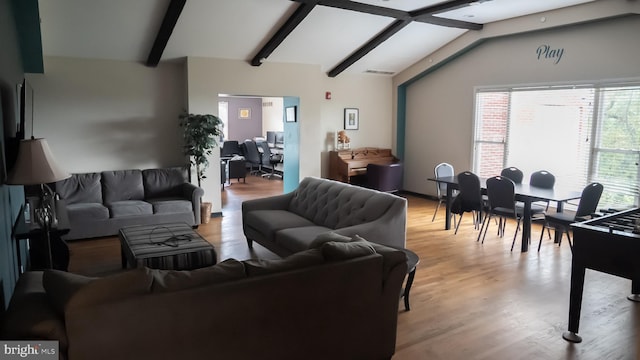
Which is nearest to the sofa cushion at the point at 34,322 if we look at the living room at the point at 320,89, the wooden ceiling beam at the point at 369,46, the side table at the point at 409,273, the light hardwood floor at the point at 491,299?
the light hardwood floor at the point at 491,299

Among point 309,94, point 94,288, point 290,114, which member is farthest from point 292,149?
point 94,288

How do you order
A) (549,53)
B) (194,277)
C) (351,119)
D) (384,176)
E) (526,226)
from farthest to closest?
(351,119)
(384,176)
(549,53)
(526,226)
(194,277)

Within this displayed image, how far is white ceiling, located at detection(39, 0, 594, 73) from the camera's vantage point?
5363 mm

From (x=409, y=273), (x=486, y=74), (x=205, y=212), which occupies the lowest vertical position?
(x=205, y=212)

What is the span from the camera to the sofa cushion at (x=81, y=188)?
232 inches

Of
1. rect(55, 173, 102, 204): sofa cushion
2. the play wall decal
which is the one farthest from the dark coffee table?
the play wall decal

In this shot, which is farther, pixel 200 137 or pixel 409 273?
pixel 200 137

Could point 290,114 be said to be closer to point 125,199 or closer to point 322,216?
point 125,199

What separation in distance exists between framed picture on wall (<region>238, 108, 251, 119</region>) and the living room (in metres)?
5.10

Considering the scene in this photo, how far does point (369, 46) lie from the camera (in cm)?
739

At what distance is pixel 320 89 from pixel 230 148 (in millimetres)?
4333

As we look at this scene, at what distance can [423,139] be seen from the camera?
Result: 8805 mm

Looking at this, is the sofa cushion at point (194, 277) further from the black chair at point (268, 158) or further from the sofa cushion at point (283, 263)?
the black chair at point (268, 158)

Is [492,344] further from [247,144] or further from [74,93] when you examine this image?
[247,144]
